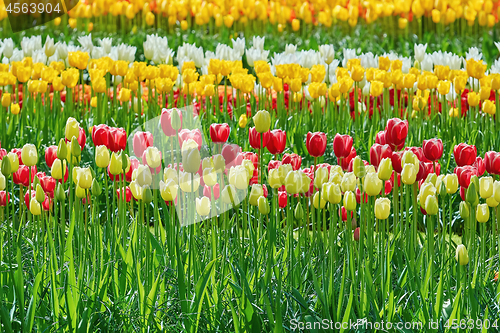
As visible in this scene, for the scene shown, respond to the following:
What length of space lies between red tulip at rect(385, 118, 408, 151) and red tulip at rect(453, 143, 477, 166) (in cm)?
23

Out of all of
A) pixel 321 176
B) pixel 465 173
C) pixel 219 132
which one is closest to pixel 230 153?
pixel 219 132

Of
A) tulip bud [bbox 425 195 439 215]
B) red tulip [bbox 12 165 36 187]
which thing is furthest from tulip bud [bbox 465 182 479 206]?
red tulip [bbox 12 165 36 187]

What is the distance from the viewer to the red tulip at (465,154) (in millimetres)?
2508

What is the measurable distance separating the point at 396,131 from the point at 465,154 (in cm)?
Answer: 30

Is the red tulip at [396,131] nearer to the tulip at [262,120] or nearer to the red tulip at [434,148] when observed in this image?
the red tulip at [434,148]

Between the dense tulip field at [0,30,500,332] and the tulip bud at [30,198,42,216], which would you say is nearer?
the dense tulip field at [0,30,500,332]

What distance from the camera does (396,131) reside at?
2.49 metres

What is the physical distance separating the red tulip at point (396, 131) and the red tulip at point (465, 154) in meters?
0.23

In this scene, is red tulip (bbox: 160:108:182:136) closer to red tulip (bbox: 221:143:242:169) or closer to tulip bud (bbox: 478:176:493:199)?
red tulip (bbox: 221:143:242:169)

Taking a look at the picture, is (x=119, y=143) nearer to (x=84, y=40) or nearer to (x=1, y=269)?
(x=1, y=269)

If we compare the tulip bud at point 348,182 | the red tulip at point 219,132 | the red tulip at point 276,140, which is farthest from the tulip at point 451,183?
the red tulip at point 219,132

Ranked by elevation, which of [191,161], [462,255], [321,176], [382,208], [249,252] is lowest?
[249,252]

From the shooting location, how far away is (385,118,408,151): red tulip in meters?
2.47

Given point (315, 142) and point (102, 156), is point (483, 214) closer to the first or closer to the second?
point (315, 142)
